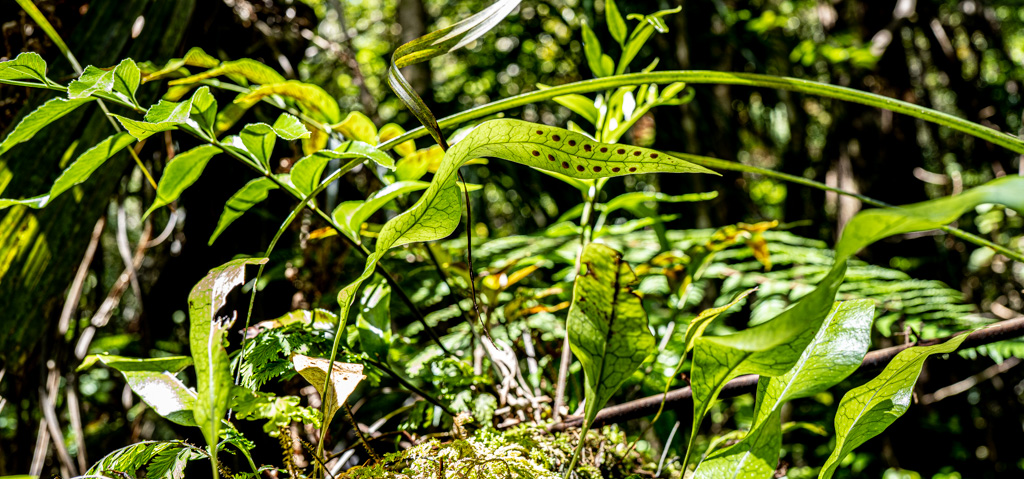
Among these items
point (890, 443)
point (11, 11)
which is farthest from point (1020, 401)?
point (11, 11)

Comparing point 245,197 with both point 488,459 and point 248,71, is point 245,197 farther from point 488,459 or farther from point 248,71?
point 488,459

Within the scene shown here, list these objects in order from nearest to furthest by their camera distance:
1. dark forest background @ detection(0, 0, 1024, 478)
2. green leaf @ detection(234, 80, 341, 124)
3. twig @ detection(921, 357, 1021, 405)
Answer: green leaf @ detection(234, 80, 341, 124) → dark forest background @ detection(0, 0, 1024, 478) → twig @ detection(921, 357, 1021, 405)

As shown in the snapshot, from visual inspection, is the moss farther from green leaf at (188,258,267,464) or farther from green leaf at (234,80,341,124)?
green leaf at (234,80,341,124)

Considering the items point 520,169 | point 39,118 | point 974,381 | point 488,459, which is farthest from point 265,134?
point 974,381

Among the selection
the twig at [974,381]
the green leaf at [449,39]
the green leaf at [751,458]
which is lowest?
Answer: the twig at [974,381]

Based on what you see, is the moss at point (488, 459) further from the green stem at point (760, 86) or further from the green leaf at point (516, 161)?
the green stem at point (760, 86)

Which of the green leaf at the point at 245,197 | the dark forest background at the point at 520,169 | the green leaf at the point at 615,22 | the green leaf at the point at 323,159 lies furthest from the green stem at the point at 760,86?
the dark forest background at the point at 520,169

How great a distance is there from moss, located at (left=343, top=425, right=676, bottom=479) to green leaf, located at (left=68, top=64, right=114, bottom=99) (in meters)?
0.29

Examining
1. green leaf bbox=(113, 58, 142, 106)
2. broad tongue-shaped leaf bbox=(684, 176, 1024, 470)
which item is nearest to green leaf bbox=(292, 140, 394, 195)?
green leaf bbox=(113, 58, 142, 106)

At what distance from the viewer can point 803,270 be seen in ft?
2.90

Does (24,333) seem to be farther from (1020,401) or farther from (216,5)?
(1020,401)

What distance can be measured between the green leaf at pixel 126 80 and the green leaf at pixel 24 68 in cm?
4

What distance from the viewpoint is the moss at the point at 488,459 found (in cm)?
35

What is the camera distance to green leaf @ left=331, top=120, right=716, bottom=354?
303 mm
